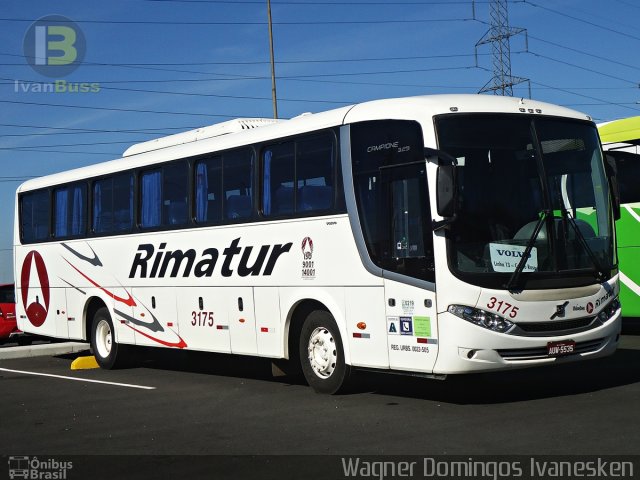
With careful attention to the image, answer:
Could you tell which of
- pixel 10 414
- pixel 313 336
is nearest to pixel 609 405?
pixel 313 336

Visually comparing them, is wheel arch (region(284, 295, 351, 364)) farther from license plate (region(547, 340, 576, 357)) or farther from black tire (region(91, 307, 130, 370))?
black tire (region(91, 307, 130, 370))

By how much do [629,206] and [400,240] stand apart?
349 inches

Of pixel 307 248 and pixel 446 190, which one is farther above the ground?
pixel 446 190

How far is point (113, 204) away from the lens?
17531 millimetres

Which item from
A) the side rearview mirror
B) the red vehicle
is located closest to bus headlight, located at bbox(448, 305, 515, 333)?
the side rearview mirror

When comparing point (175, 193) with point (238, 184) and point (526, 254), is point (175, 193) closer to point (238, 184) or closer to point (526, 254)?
point (238, 184)

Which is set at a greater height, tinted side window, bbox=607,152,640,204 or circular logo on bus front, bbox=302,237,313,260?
tinted side window, bbox=607,152,640,204

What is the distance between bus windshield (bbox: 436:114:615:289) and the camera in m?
10.8

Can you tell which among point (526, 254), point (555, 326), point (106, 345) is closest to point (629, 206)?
Result: point (555, 326)

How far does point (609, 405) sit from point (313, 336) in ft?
12.8

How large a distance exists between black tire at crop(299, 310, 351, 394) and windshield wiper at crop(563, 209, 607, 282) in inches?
122

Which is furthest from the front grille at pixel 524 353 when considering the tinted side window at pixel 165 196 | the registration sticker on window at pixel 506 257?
the tinted side window at pixel 165 196

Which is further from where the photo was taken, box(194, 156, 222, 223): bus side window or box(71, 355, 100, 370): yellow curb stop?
box(71, 355, 100, 370): yellow curb stop

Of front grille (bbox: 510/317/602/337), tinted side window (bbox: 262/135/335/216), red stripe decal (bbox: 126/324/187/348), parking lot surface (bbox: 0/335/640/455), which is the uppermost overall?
tinted side window (bbox: 262/135/335/216)
